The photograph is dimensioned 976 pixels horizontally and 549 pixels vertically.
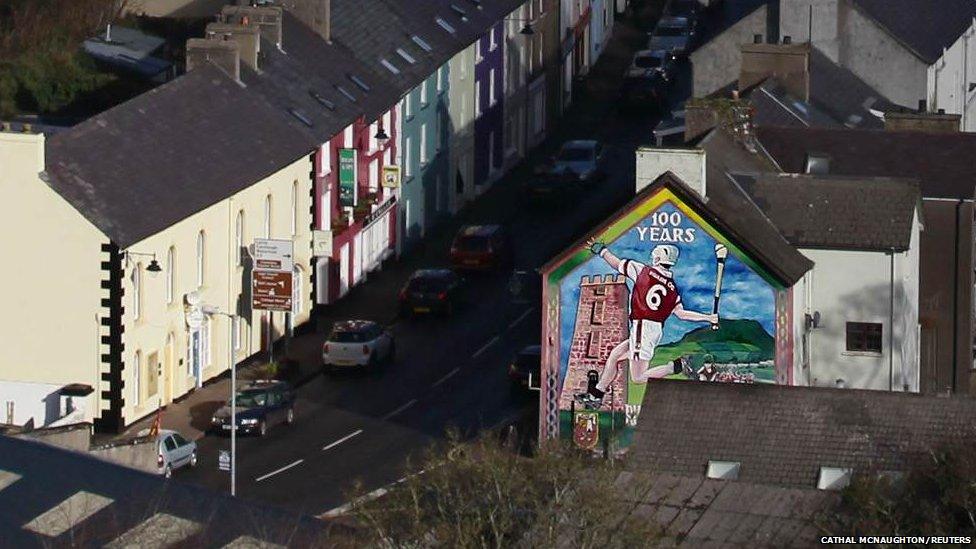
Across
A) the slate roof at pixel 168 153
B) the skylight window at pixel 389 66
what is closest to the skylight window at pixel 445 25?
the skylight window at pixel 389 66

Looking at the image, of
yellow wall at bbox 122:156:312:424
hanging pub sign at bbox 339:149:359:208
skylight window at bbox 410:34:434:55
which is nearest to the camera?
yellow wall at bbox 122:156:312:424

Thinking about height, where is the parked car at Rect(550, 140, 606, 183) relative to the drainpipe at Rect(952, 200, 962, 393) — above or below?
above

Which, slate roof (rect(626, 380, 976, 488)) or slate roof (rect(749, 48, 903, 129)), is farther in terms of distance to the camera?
slate roof (rect(749, 48, 903, 129))

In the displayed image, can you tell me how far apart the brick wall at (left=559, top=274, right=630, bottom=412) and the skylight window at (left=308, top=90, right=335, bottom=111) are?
18785 mm

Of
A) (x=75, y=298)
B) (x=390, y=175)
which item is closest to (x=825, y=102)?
(x=390, y=175)

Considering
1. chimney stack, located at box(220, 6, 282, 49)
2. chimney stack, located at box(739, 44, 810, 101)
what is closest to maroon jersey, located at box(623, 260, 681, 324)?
chimney stack, located at box(739, 44, 810, 101)

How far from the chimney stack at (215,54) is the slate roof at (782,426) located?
29.1 m

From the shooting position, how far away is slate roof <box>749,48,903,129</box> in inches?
3174

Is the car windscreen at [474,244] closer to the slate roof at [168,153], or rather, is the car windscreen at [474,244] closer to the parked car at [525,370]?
the slate roof at [168,153]

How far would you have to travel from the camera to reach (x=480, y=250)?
8825cm

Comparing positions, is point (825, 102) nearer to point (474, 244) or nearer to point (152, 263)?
point (474, 244)

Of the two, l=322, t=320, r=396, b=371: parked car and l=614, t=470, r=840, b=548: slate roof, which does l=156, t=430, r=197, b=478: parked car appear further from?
l=614, t=470, r=840, b=548: slate roof

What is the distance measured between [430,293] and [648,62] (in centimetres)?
3547

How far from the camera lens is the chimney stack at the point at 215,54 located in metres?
80.8
